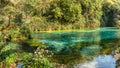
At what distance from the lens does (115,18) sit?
11225 cm

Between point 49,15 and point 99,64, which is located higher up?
point 49,15

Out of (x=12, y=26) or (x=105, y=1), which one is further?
(x=105, y=1)

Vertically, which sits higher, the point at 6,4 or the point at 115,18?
the point at 6,4

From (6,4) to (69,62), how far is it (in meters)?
40.0

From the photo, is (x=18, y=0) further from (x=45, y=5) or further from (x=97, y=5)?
(x=97, y=5)

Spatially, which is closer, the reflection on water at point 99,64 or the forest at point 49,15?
the reflection on water at point 99,64

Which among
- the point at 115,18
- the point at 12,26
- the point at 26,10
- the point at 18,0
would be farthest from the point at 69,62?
the point at 115,18

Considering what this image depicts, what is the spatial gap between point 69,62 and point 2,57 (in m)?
8.24

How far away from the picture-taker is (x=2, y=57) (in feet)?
66.6

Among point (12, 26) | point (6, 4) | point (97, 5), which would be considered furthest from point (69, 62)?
point (97, 5)

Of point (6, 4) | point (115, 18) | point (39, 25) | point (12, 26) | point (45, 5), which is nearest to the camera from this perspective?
point (12, 26)

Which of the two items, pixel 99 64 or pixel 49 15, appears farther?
pixel 49 15

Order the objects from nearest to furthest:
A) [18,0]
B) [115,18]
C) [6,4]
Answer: [6,4]
[18,0]
[115,18]

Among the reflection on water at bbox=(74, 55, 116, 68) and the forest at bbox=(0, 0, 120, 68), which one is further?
the forest at bbox=(0, 0, 120, 68)
